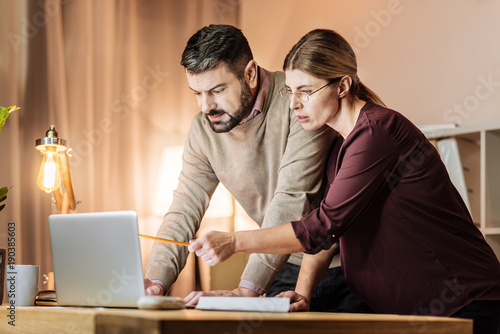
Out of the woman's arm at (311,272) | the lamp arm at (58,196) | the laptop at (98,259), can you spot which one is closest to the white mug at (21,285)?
the laptop at (98,259)

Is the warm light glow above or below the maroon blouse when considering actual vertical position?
above

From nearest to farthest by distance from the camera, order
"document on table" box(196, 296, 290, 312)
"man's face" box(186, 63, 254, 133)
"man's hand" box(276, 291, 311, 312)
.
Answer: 1. "document on table" box(196, 296, 290, 312)
2. "man's hand" box(276, 291, 311, 312)
3. "man's face" box(186, 63, 254, 133)

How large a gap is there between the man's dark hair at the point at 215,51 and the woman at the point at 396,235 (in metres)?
0.50

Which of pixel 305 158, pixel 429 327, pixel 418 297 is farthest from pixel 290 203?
pixel 429 327

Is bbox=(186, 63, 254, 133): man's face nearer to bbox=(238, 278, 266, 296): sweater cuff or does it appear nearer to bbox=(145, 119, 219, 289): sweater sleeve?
bbox=(145, 119, 219, 289): sweater sleeve

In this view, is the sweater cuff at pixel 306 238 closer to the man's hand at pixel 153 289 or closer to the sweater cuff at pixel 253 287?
the sweater cuff at pixel 253 287

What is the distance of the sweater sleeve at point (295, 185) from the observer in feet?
4.75

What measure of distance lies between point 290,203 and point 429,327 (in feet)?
2.15

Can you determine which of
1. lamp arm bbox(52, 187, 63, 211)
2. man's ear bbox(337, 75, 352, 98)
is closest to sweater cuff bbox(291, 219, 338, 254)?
man's ear bbox(337, 75, 352, 98)

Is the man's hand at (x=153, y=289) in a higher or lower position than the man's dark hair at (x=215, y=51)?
lower

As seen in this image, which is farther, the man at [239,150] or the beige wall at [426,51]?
the beige wall at [426,51]

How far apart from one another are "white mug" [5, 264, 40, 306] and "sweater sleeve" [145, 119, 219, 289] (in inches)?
11.5

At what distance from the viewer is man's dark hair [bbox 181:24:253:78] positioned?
1.60m

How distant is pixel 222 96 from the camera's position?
164cm
